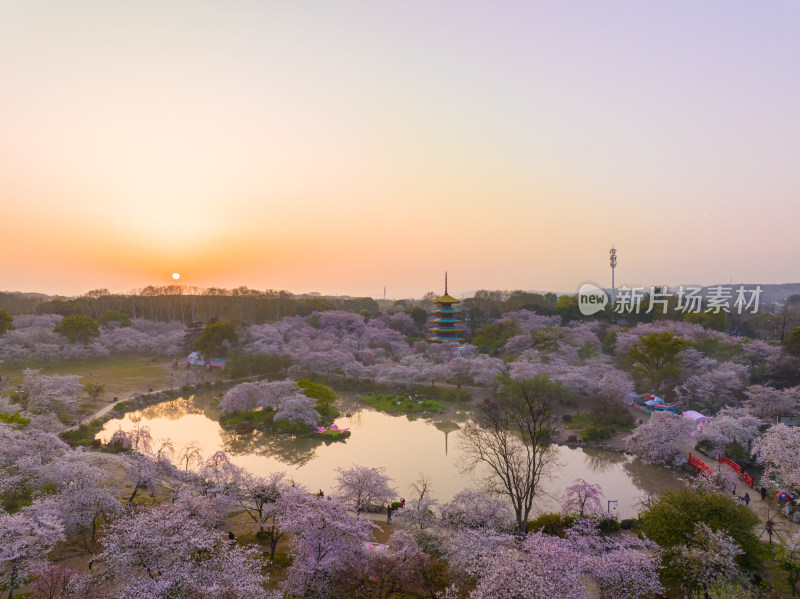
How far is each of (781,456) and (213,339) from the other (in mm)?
42190

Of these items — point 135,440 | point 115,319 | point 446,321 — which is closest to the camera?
point 135,440

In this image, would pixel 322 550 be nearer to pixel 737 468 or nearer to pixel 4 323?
pixel 737 468

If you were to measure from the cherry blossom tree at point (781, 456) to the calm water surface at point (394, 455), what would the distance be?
3.70m

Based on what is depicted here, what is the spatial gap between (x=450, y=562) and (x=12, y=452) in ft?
53.4

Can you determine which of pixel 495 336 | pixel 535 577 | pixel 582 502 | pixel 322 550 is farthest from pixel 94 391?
pixel 495 336

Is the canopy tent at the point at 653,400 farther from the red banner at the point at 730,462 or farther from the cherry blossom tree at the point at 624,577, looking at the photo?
the cherry blossom tree at the point at 624,577

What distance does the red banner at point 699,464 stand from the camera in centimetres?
2071

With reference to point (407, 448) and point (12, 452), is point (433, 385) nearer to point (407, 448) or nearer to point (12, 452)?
point (407, 448)

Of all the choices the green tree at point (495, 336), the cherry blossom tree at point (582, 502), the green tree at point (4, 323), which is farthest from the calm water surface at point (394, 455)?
the green tree at point (4, 323)

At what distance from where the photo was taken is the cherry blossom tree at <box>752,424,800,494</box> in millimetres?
16969

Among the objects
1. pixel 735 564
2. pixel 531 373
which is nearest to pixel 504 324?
pixel 531 373

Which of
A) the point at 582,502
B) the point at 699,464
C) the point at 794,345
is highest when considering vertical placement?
the point at 794,345

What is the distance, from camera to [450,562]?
12.3 meters

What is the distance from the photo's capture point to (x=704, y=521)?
43.4 ft
